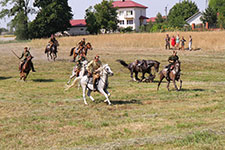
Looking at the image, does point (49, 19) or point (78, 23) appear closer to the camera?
point (49, 19)

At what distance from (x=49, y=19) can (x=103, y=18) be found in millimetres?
16290

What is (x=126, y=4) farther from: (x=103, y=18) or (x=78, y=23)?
(x=103, y=18)

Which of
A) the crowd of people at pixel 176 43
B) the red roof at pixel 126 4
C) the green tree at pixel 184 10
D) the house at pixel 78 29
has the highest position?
the red roof at pixel 126 4

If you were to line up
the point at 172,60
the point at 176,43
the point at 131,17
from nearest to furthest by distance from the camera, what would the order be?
1. the point at 172,60
2. the point at 176,43
3. the point at 131,17

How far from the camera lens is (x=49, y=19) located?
295 feet

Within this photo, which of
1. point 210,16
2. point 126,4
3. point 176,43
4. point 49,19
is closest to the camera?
point 176,43

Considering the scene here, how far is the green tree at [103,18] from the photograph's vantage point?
332 feet

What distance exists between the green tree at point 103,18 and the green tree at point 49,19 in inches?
395

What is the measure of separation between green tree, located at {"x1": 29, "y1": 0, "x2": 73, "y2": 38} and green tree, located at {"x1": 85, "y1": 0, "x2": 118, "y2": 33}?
10036 mm

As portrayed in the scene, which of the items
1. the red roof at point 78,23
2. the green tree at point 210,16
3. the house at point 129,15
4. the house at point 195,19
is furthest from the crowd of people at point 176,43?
the house at point 129,15

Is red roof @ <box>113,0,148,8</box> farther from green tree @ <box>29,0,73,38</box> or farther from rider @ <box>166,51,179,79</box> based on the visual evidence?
rider @ <box>166,51,179,79</box>

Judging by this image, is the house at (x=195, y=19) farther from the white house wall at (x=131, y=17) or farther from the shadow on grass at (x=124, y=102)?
the shadow on grass at (x=124, y=102)

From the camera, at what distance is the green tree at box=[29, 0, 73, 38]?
90706 millimetres

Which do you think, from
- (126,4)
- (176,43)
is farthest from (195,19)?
(176,43)
